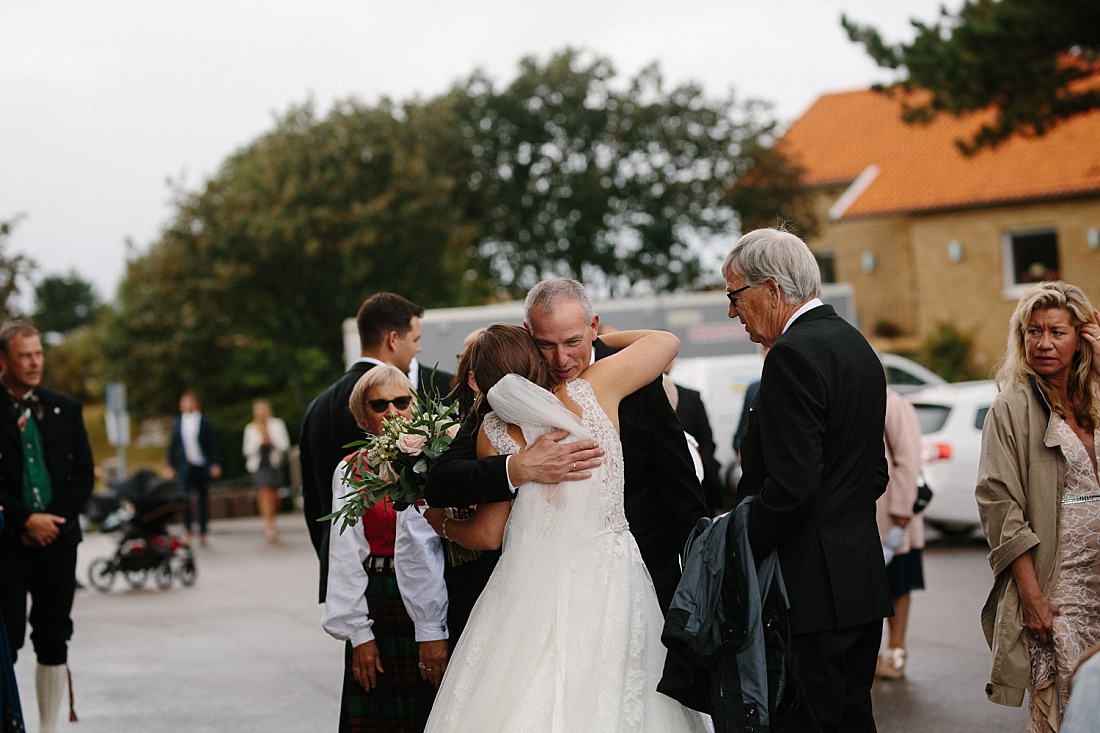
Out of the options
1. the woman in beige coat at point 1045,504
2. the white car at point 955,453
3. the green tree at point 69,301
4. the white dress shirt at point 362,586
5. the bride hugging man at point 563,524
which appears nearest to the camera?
the bride hugging man at point 563,524

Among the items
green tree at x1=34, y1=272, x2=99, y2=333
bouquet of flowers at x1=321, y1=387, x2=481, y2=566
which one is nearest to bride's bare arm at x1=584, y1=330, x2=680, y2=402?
bouquet of flowers at x1=321, y1=387, x2=481, y2=566

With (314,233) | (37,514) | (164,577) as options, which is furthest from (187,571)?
(314,233)

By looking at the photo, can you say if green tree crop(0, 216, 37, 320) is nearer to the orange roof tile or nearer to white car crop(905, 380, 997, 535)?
white car crop(905, 380, 997, 535)

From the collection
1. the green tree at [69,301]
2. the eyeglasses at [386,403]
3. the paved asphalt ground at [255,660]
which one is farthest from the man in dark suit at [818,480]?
the green tree at [69,301]

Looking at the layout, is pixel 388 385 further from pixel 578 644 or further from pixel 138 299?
pixel 138 299

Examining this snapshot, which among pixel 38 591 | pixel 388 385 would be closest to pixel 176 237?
pixel 38 591

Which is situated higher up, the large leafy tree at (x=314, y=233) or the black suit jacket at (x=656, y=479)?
the large leafy tree at (x=314, y=233)

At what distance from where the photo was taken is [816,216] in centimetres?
4431

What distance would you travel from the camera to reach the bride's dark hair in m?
4.10

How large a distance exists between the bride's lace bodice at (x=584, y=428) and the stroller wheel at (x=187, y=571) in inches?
464

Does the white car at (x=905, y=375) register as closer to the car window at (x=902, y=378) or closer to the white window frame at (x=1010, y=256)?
the car window at (x=902, y=378)

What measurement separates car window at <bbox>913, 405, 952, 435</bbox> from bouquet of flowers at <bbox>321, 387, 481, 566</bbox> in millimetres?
11325

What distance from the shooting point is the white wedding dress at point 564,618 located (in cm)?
396

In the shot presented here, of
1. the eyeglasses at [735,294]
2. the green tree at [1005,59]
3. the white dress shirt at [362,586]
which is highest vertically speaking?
the green tree at [1005,59]
